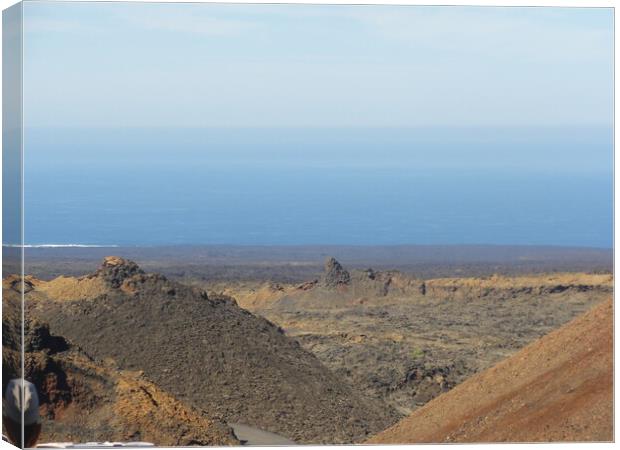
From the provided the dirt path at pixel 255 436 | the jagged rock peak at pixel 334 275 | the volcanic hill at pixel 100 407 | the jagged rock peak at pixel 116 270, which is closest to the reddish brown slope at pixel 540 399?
the dirt path at pixel 255 436

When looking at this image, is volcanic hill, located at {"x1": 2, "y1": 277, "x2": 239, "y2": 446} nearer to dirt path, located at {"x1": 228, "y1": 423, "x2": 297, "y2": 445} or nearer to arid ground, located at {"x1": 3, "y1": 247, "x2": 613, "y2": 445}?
arid ground, located at {"x1": 3, "y1": 247, "x2": 613, "y2": 445}

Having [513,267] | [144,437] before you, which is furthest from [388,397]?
[513,267]

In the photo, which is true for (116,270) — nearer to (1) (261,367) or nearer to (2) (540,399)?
(1) (261,367)

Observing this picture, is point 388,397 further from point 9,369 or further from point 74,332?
point 9,369

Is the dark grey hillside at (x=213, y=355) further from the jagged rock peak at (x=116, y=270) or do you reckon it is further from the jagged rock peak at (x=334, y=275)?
the jagged rock peak at (x=334, y=275)

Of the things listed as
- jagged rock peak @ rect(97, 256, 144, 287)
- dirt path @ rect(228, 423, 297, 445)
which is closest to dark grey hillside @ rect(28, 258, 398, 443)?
jagged rock peak @ rect(97, 256, 144, 287)
